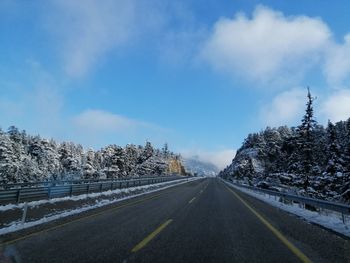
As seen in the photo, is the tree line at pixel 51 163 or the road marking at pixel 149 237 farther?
the tree line at pixel 51 163

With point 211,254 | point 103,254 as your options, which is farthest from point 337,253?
point 103,254

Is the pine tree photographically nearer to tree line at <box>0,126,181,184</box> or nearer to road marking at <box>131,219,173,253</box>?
road marking at <box>131,219,173,253</box>

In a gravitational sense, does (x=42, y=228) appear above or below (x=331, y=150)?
below

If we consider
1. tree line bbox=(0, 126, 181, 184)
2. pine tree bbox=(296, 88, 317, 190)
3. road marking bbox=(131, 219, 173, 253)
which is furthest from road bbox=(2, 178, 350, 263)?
tree line bbox=(0, 126, 181, 184)

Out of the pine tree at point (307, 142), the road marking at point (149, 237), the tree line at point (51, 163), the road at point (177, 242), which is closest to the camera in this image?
the road at point (177, 242)

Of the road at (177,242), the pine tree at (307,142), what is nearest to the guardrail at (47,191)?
the road at (177,242)

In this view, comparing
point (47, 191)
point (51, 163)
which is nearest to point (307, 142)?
point (47, 191)

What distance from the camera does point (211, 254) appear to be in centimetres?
682

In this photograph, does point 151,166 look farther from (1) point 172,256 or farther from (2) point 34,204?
(1) point 172,256

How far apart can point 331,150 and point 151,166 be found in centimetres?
8109

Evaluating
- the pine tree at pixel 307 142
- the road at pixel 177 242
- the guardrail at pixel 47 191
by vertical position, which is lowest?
the road at pixel 177 242

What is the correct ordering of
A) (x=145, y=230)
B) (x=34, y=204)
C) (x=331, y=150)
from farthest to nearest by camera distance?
(x=331, y=150) → (x=34, y=204) → (x=145, y=230)

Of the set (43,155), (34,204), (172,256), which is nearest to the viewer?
(172,256)

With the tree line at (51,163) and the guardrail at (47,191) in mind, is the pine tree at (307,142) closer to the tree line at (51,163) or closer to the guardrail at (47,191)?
the guardrail at (47,191)
